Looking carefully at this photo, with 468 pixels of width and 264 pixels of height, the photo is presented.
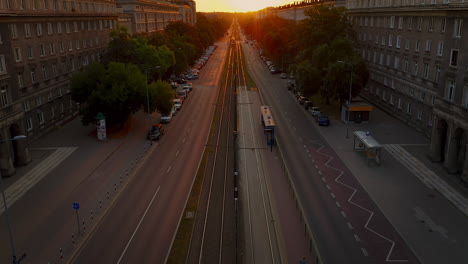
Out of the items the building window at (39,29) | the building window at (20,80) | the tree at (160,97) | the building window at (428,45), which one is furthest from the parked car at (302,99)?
the building window at (20,80)

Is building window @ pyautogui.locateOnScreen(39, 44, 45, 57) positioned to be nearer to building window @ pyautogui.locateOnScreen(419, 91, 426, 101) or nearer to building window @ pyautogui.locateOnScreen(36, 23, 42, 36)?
building window @ pyautogui.locateOnScreen(36, 23, 42, 36)

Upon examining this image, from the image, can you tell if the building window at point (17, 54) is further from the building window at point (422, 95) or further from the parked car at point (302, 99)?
the building window at point (422, 95)

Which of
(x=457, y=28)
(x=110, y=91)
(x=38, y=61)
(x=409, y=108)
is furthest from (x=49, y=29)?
(x=409, y=108)

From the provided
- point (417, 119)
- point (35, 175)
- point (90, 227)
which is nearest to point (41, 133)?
point (35, 175)

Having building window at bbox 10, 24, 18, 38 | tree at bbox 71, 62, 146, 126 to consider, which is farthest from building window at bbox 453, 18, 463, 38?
building window at bbox 10, 24, 18, 38

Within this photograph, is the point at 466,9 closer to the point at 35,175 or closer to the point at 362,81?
the point at 362,81
